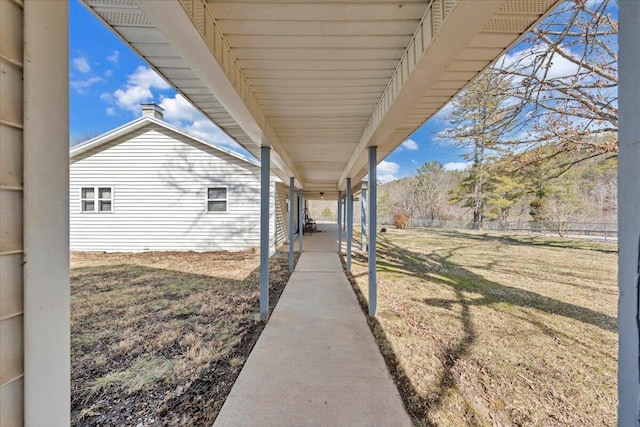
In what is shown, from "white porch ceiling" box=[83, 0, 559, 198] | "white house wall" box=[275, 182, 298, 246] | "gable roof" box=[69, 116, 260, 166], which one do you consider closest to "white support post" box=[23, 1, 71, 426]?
"white porch ceiling" box=[83, 0, 559, 198]

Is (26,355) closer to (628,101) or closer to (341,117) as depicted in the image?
(628,101)

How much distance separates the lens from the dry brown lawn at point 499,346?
81.0 inches

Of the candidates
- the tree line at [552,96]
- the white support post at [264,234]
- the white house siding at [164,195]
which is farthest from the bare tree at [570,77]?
the white house siding at [164,195]

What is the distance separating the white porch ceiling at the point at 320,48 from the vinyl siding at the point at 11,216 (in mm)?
746

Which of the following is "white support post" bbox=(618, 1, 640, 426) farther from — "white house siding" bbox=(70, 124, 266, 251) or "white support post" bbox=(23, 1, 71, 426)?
"white house siding" bbox=(70, 124, 266, 251)

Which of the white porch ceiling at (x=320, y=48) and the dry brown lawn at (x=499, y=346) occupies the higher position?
the white porch ceiling at (x=320, y=48)

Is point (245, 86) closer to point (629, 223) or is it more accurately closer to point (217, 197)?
point (629, 223)

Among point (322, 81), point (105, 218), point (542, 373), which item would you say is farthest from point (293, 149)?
point (105, 218)

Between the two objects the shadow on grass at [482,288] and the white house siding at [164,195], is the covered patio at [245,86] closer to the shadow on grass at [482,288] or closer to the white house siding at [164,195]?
the shadow on grass at [482,288]

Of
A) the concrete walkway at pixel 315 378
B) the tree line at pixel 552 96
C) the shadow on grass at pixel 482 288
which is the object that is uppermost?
the tree line at pixel 552 96

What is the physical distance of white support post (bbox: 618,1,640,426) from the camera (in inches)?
31.3

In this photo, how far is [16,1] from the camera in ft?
2.67

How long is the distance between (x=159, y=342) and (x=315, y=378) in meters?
1.98

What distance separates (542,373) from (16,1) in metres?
4.21
